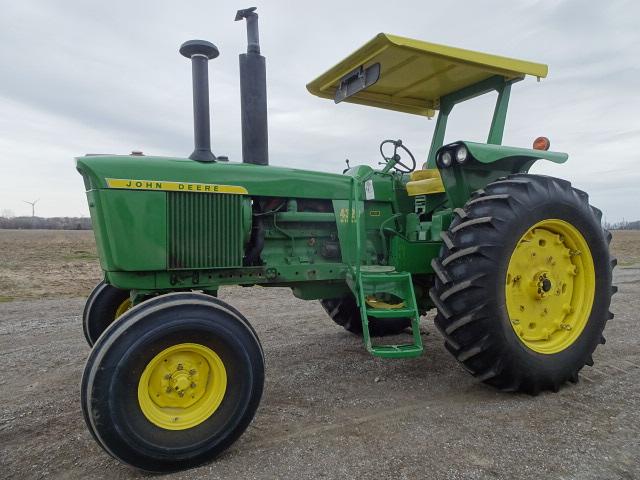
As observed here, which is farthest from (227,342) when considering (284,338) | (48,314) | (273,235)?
(48,314)

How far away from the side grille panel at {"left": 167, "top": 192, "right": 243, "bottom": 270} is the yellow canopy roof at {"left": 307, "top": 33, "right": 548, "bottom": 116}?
155 centimetres

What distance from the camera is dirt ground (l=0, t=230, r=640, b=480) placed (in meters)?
2.44

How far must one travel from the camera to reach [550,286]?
142 inches

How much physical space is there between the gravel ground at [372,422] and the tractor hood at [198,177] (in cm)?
153

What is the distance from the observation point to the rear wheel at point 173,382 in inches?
91.8

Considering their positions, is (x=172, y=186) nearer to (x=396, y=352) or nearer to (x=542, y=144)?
(x=396, y=352)

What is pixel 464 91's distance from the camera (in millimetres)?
4566

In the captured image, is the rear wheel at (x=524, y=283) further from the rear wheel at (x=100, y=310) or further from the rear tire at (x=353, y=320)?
the rear wheel at (x=100, y=310)

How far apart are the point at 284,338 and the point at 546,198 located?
2931 millimetres

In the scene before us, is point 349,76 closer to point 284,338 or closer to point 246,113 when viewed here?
point 246,113

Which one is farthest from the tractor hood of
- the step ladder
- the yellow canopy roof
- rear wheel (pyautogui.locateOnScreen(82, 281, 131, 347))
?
rear wheel (pyautogui.locateOnScreen(82, 281, 131, 347))

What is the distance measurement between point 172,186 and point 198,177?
193 millimetres

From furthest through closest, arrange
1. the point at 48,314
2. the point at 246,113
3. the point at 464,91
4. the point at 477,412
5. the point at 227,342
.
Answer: the point at 48,314 < the point at 464,91 < the point at 246,113 < the point at 477,412 < the point at 227,342

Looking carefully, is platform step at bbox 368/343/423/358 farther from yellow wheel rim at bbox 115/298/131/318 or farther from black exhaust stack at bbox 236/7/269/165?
yellow wheel rim at bbox 115/298/131/318
